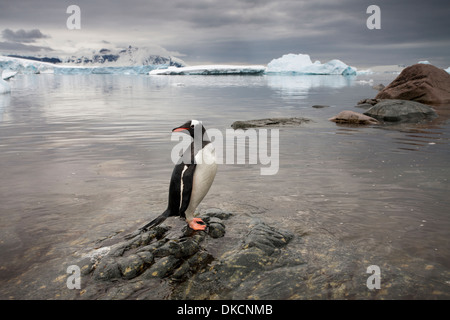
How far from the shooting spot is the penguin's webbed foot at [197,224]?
461cm

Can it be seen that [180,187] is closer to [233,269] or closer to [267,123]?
[233,269]

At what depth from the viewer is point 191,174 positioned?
4.43 meters

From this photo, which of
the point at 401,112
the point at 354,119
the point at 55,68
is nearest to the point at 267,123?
the point at 354,119

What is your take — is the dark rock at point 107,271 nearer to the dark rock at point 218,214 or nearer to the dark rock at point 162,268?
the dark rock at point 162,268

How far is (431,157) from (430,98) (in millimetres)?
14751

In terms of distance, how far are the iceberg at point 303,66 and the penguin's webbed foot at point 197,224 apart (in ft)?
360

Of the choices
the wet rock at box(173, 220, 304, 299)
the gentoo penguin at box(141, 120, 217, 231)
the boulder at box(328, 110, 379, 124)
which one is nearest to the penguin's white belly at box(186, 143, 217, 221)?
the gentoo penguin at box(141, 120, 217, 231)

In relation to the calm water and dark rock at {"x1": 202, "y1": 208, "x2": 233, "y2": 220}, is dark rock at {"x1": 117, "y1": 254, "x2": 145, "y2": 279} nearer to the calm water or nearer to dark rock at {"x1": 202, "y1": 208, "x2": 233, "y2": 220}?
the calm water

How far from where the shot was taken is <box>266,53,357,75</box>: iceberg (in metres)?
107

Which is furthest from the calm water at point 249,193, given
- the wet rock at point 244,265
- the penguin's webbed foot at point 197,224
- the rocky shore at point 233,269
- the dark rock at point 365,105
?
the dark rock at point 365,105

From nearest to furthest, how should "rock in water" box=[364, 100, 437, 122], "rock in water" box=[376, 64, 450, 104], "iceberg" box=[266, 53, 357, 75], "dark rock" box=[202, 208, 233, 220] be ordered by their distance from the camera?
1. "dark rock" box=[202, 208, 233, 220]
2. "rock in water" box=[364, 100, 437, 122]
3. "rock in water" box=[376, 64, 450, 104]
4. "iceberg" box=[266, 53, 357, 75]

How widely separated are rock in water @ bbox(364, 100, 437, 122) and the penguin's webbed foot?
496 inches
